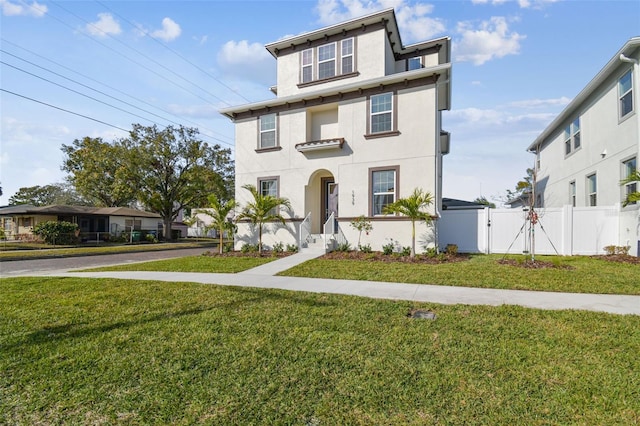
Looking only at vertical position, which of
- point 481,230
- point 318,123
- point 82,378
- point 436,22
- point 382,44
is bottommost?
point 82,378

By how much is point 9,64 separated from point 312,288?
14974 mm

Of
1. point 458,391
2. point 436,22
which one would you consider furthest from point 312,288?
point 436,22

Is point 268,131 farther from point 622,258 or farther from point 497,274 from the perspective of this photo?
point 622,258

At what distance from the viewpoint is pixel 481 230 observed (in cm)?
1277

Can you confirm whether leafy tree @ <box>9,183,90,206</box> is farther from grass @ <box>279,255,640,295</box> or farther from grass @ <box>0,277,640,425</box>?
grass @ <box>0,277,640,425</box>

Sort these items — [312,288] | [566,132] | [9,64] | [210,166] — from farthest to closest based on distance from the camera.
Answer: [210,166]
[566,132]
[9,64]
[312,288]

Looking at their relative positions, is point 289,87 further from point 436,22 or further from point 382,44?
point 436,22

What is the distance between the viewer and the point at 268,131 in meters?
14.4

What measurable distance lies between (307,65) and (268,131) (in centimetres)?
358

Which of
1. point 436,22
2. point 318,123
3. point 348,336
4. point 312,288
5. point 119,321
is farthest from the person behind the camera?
point 318,123

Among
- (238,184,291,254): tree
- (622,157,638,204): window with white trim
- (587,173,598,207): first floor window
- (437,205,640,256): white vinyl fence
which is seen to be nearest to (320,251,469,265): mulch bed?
(437,205,640,256): white vinyl fence

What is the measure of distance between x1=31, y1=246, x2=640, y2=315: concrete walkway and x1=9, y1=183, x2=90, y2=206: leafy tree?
53162mm

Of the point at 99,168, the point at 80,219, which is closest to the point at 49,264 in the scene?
the point at 99,168

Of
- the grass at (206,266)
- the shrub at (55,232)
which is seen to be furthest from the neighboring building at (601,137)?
the shrub at (55,232)
